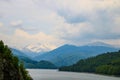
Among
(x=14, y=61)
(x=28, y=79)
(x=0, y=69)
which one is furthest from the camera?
(x=28, y=79)

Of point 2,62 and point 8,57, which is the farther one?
point 8,57

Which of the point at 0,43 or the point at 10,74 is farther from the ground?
the point at 0,43

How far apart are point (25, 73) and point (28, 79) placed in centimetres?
215

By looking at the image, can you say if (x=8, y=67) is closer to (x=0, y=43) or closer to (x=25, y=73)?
(x=0, y=43)

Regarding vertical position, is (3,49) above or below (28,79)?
above

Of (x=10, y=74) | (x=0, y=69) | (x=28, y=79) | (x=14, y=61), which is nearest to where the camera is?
(x=0, y=69)

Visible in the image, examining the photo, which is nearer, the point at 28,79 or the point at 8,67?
the point at 8,67

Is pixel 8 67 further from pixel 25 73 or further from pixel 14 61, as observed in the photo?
pixel 25 73

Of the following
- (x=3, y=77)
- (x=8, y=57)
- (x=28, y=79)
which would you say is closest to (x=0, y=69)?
(x=3, y=77)

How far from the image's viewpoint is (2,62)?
7006 cm

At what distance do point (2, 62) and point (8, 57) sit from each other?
5453mm

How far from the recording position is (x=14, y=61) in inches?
3051

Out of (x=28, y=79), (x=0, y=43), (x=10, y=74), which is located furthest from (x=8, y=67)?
(x=28, y=79)

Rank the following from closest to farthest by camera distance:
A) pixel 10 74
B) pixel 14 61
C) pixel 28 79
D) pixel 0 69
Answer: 1. pixel 0 69
2. pixel 10 74
3. pixel 14 61
4. pixel 28 79
